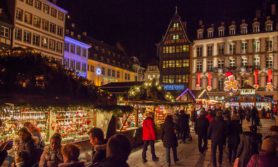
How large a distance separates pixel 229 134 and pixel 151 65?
5229 centimetres

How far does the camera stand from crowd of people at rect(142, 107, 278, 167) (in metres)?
4.14

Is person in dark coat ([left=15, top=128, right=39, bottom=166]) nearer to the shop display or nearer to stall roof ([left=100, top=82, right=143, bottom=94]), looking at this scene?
the shop display

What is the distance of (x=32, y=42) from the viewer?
3859 centimetres

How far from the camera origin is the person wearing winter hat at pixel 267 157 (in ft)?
13.1

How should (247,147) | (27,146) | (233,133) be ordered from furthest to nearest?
1. (233,133)
2. (27,146)
3. (247,147)

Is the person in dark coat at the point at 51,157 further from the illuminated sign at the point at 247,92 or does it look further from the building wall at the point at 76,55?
the building wall at the point at 76,55

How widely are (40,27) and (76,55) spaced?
905cm

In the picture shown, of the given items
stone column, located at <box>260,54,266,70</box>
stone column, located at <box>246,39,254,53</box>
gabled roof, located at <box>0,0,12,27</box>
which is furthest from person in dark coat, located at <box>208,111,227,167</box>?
stone column, located at <box>246,39,254,53</box>

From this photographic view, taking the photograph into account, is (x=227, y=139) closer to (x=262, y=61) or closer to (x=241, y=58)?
(x=262, y=61)

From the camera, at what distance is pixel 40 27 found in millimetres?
39969

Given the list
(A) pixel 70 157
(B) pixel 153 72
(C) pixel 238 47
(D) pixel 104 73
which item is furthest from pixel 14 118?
(B) pixel 153 72

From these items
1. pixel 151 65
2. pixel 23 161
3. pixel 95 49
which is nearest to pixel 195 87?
pixel 151 65

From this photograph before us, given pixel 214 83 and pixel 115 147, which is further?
pixel 214 83

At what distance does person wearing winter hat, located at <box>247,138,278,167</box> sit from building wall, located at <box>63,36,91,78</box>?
41823 millimetres
